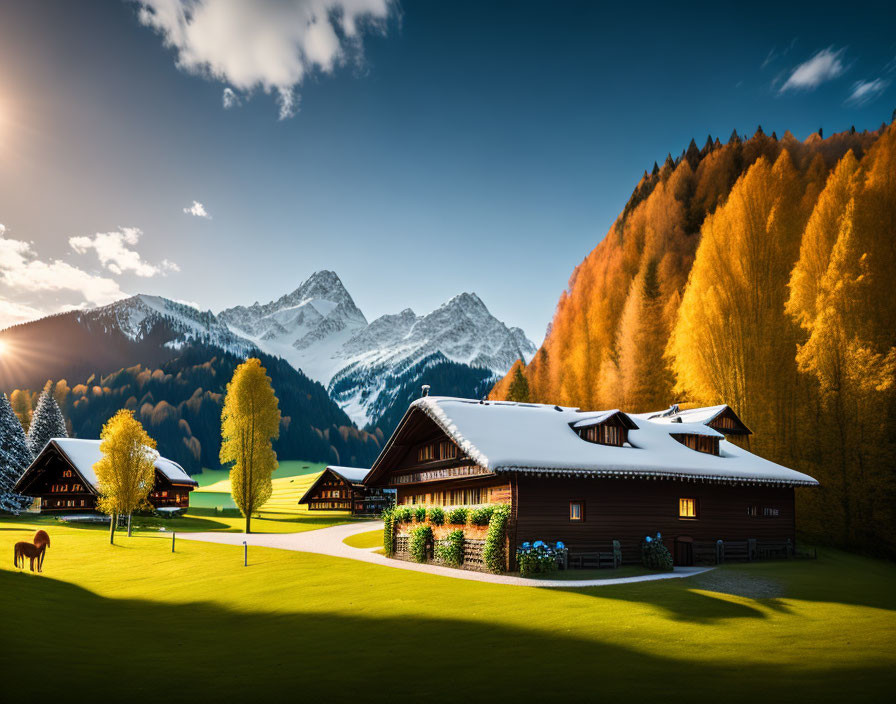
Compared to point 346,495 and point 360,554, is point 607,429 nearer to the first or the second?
point 360,554

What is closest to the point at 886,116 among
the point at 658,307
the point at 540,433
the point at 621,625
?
the point at 658,307

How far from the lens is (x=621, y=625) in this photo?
14.6 meters

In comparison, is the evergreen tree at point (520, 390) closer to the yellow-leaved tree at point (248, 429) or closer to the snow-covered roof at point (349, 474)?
the snow-covered roof at point (349, 474)

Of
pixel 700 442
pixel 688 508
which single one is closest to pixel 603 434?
pixel 688 508

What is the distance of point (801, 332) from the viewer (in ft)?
111

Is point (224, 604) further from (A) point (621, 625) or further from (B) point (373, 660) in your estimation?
(A) point (621, 625)

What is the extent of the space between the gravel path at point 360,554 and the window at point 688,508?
2.62m

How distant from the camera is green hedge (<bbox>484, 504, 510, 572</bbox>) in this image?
24.4 m

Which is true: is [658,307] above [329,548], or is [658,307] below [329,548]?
above

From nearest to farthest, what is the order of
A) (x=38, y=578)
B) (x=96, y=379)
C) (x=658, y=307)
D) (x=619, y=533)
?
(x=38, y=578) < (x=619, y=533) < (x=658, y=307) < (x=96, y=379)

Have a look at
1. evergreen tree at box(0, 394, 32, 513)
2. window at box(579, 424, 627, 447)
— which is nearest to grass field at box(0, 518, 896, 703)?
window at box(579, 424, 627, 447)

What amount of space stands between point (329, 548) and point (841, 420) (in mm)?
28656

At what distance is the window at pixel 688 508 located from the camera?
28203 mm

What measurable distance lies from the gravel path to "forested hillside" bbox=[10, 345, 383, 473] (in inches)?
4693
